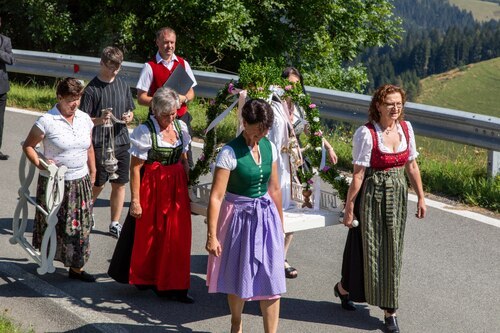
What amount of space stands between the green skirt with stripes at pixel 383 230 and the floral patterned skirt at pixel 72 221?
2.18 m

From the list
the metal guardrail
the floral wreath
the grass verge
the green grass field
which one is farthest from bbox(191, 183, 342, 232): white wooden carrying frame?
the green grass field

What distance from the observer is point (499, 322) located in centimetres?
604

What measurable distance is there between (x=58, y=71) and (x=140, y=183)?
27.4 feet

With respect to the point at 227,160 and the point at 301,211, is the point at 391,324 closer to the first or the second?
the point at 301,211

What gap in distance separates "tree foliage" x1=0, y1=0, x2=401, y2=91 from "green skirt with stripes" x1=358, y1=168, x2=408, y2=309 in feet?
41.4

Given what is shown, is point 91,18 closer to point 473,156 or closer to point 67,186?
point 473,156

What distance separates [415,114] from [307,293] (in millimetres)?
3609

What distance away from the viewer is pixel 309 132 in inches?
268

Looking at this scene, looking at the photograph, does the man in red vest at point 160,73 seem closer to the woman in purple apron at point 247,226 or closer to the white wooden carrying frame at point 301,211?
the white wooden carrying frame at point 301,211

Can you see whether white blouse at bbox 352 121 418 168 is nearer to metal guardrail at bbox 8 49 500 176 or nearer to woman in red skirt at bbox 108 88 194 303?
woman in red skirt at bbox 108 88 194 303

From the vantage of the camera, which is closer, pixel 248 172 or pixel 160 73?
pixel 248 172

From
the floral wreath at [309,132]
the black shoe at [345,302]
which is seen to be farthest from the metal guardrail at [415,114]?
the black shoe at [345,302]

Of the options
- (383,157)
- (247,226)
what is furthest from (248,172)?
(383,157)

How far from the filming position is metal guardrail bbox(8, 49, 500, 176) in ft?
29.5
